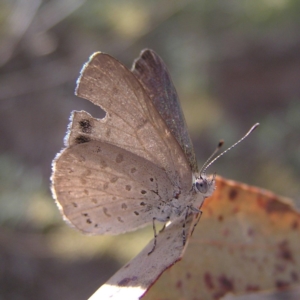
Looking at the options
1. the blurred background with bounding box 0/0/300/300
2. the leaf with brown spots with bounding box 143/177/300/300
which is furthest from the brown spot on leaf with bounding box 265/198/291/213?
the blurred background with bounding box 0/0/300/300

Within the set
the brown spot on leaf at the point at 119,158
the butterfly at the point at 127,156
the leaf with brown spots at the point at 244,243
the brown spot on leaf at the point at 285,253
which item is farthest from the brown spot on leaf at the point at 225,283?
the brown spot on leaf at the point at 119,158

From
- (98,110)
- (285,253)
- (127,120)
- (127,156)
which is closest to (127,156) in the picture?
(127,156)

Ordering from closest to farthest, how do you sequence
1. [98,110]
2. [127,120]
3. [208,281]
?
[208,281], [127,120], [98,110]

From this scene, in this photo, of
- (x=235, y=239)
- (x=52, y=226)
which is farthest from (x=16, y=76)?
(x=235, y=239)

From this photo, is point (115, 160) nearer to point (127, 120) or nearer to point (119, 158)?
point (119, 158)

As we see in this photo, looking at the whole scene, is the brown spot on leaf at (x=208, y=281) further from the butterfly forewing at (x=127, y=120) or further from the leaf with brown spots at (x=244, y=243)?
the butterfly forewing at (x=127, y=120)

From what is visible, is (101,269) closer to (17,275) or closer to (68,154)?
(17,275)
